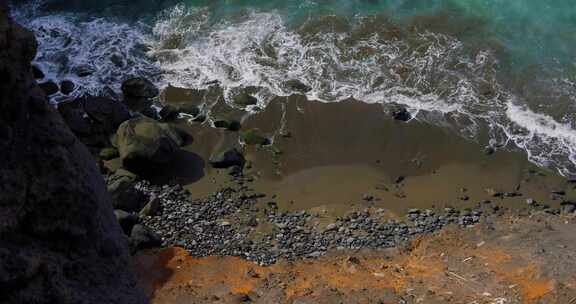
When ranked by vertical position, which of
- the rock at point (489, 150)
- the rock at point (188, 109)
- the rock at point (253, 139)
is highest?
the rock at point (188, 109)

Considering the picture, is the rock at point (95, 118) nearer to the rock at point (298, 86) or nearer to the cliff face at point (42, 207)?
the rock at point (298, 86)

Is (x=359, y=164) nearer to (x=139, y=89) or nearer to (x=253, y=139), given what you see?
(x=253, y=139)

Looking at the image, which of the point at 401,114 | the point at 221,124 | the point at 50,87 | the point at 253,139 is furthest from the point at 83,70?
the point at 401,114

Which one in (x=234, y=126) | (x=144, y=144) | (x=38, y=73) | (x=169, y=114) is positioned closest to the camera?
(x=144, y=144)

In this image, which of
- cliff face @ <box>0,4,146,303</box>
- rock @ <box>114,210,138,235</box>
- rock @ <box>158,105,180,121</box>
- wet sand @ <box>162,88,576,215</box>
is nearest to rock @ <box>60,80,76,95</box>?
rock @ <box>158,105,180,121</box>

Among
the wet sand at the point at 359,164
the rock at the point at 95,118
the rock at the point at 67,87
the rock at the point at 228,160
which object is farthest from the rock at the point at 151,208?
the rock at the point at 67,87

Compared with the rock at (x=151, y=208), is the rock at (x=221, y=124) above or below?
above
